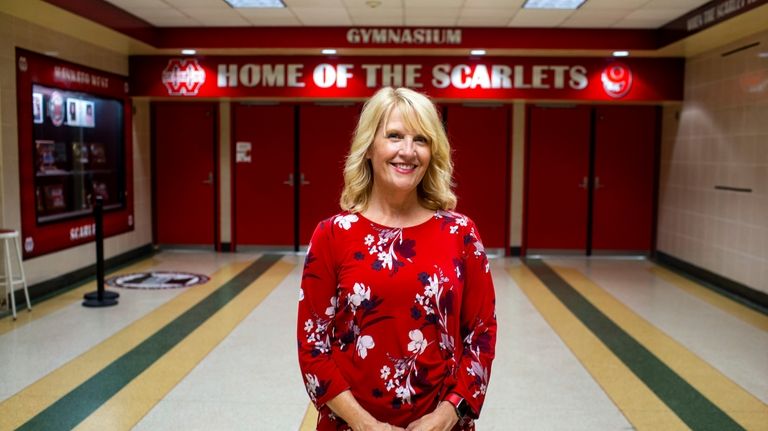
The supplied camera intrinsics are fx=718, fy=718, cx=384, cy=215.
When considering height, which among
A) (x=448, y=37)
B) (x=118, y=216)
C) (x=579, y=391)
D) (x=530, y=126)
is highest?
(x=448, y=37)

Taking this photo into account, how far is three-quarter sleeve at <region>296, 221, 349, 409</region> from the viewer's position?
165cm

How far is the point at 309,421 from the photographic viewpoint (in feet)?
12.0

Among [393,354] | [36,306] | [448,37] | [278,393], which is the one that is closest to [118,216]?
[36,306]

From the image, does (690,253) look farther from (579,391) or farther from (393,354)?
(393,354)

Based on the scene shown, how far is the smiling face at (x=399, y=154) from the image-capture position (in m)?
1.68

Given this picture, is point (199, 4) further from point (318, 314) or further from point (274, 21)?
point (318, 314)

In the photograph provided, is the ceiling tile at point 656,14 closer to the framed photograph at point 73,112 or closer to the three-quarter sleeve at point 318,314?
the framed photograph at point 73,112

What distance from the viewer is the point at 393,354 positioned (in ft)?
5.38

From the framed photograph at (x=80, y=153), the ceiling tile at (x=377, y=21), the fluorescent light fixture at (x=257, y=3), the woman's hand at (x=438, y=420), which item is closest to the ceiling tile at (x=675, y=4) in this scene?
the ceiling tile at (x=377, y=21)

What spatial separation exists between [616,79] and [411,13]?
2.97 meters

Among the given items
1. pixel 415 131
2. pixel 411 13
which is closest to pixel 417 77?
pixel 411 13

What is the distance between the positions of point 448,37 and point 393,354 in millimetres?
6809

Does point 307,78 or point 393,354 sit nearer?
point 393,354

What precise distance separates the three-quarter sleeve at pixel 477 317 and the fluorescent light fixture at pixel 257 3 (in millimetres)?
5623
